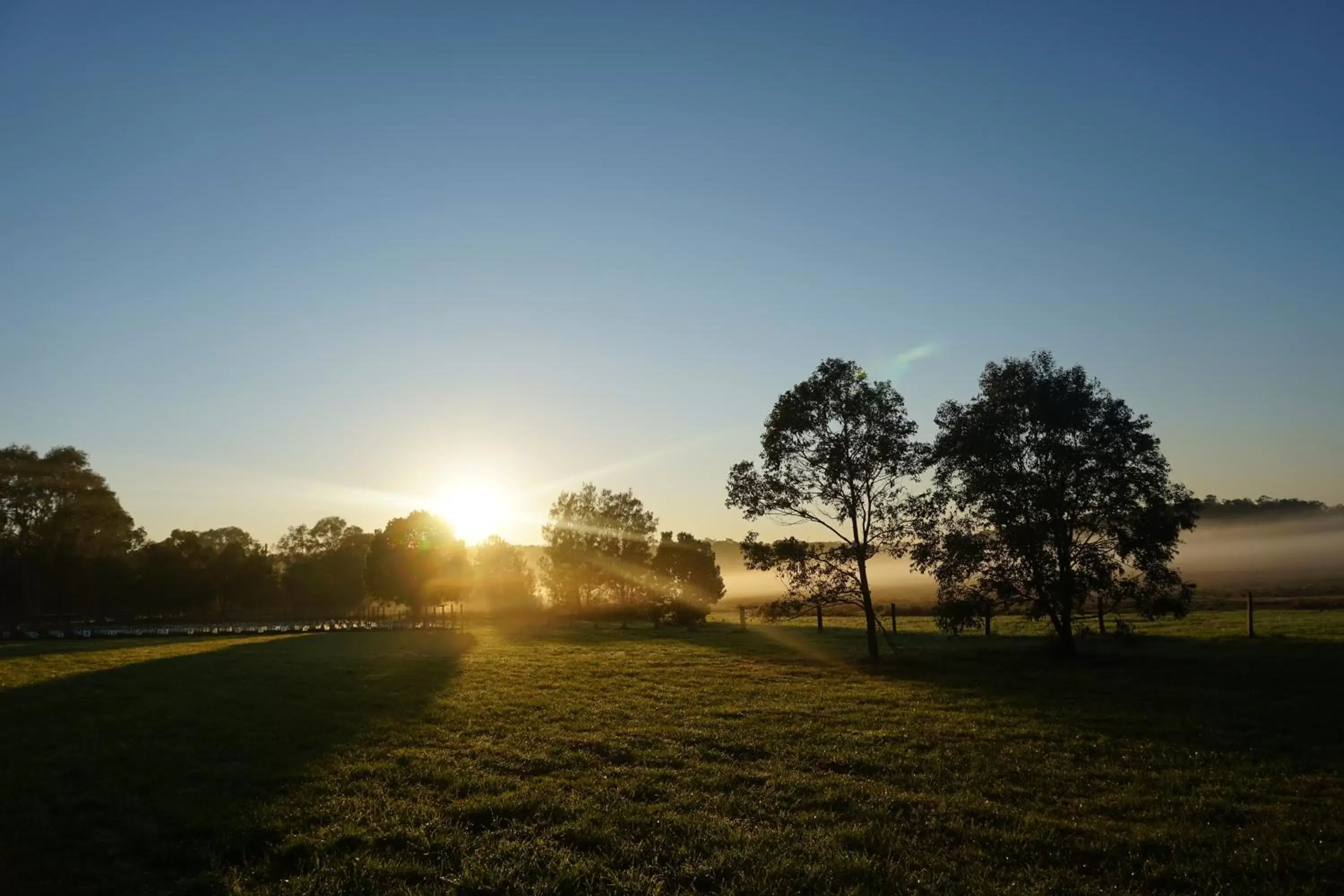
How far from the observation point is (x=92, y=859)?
33.9ft

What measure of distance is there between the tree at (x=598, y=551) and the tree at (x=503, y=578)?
27.7 feet

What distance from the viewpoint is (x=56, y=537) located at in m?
105

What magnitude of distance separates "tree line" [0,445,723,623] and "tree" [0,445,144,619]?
0.15 meters

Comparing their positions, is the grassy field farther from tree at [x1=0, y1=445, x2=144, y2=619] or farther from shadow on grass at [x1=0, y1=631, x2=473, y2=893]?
tree at [x1=0, y1=445, x2=144, y2=619]

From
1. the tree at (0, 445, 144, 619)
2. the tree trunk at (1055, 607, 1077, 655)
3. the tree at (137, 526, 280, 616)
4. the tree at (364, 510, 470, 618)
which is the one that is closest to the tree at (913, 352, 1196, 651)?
the tree trunk at (1055, 607, 1077, 655)

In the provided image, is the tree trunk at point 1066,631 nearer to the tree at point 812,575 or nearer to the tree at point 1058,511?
the tree at point 1058,511

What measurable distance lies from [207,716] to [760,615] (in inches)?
969

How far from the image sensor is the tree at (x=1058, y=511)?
35094 millimetres

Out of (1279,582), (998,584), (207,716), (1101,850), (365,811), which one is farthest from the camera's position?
(1279,582)

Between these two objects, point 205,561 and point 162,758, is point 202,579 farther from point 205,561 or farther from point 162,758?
point 162,758

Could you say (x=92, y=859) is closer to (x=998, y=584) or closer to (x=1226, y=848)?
(x=1226, y=848)

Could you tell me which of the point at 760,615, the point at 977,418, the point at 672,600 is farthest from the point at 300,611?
the point at 977,418

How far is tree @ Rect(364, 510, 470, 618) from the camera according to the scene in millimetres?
99750

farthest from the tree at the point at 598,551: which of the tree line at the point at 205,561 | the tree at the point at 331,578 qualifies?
the tree at the point at 331,578
